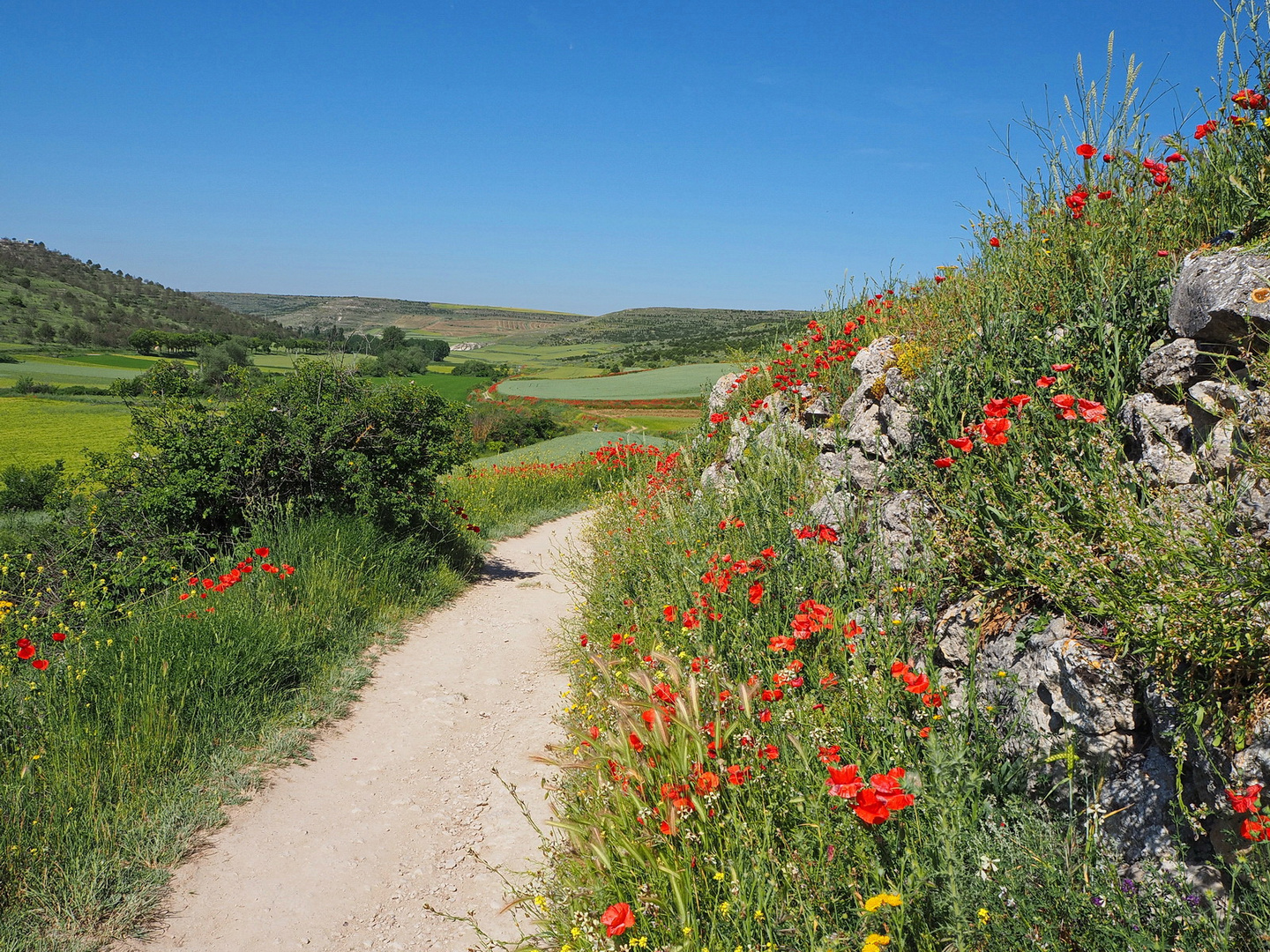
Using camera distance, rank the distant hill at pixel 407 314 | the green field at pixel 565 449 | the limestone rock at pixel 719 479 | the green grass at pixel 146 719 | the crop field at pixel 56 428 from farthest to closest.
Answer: the distant hill at pixel 407 314, the green field at pixel 565 449, the crop field at pixel 56 428, the limestone rock at pixel 719 479, the green grass at pixel 146 719

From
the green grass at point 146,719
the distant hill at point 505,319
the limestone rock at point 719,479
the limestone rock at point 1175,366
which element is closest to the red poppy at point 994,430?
the limestone rock at point 1175,366

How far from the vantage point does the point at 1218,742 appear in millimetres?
1999

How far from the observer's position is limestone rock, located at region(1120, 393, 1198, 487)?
2754 mm

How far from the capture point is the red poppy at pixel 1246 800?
5.54 ft

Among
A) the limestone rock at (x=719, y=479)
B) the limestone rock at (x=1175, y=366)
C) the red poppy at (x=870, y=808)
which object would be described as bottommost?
the red poppy at (x=870, y=808)

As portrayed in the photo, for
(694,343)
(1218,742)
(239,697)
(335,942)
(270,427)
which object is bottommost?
(335,942)

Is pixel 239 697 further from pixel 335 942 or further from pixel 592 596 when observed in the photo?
pixel 592 596

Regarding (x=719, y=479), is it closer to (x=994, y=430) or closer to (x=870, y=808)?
(x=994, y=430)

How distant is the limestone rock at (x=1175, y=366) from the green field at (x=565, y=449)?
13.9 meters

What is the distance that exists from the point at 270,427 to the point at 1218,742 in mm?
7565

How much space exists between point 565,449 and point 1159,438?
17894mm

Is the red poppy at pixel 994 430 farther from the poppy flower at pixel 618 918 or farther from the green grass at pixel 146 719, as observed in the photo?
A: the green grass at pixel 146 719

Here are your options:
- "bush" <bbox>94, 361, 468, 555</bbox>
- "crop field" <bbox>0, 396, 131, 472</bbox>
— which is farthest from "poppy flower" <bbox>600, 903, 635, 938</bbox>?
"crop field" <bbox>0, 396, 131, 472</bbox>

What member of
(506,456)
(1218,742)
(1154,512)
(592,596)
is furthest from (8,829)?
(506,456)
